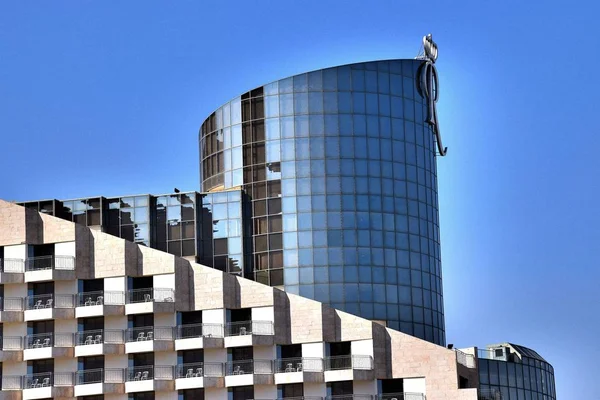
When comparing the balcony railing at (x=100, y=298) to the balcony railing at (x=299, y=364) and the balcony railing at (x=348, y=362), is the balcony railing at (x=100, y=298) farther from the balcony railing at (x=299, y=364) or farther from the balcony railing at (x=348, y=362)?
the balcony railing at (x=348, y=362)

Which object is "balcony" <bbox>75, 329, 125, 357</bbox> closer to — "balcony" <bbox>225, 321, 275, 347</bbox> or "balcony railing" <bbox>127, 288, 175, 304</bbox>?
"balcony railing" <bbox>127, 288, 175, 304</bbox>

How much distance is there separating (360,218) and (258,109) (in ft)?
46.3

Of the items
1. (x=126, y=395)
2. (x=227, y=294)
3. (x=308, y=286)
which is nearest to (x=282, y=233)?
(x=308, y=286)

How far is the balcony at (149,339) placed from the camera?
375 feet

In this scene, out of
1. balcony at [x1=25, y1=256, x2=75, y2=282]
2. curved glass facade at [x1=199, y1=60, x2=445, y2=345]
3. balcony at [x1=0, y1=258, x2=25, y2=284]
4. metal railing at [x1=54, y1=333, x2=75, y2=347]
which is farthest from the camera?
curved glass facade at [x1=199, y1=60, x2=445, y2=345]

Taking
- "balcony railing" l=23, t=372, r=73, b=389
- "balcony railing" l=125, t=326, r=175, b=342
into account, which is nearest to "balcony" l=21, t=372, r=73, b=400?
"balcony railing" l=23, t=372, r=73, b=389

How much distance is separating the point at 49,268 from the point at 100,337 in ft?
24.2

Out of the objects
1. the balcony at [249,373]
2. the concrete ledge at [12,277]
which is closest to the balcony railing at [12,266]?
the concrete ledge at [12,277]

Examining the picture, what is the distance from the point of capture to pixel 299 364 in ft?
370

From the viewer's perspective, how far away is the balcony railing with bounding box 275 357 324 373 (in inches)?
4419

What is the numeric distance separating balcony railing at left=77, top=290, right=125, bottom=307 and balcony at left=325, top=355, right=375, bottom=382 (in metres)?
18.3

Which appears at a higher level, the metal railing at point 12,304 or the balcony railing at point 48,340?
the metal railing at point 12,304

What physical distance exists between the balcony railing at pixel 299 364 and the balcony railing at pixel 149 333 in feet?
30.5

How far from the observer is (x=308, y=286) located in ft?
408
